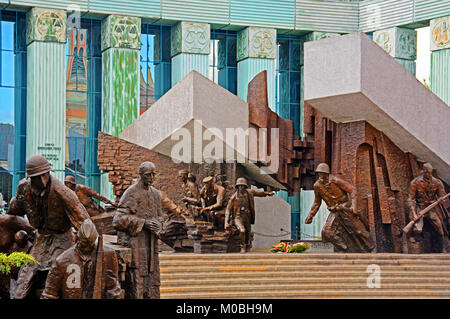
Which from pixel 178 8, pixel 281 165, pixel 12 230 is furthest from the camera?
pixel 178 8

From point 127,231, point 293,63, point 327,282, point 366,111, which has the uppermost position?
point 293,63

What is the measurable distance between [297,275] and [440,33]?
1535 centimetres

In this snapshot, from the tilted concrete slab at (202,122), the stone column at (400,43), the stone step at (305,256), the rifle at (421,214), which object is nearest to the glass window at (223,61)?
the stone column at (400,43)

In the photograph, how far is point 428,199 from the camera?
1438 centimetres

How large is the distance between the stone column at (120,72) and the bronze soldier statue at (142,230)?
1597cm

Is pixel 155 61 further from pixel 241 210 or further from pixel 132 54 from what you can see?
pixel 241 210

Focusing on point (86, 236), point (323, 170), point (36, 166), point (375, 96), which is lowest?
point (86, 236)

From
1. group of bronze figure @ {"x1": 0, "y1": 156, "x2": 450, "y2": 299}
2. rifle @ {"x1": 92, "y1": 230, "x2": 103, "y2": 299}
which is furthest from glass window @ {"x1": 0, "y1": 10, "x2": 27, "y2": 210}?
rifle @ {"x1": 92, "y1": 230, "x2": 103, "y2": 299}

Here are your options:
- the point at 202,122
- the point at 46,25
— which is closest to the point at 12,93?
the point at 46,25

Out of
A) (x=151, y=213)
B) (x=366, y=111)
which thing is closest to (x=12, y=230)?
(x=151, y=213)

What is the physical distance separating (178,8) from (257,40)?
2.85m

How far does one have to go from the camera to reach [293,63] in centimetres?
2917

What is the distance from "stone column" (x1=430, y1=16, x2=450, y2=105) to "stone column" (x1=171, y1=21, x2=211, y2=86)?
7.04m

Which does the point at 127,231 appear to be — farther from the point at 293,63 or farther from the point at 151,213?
the point at 293,63
